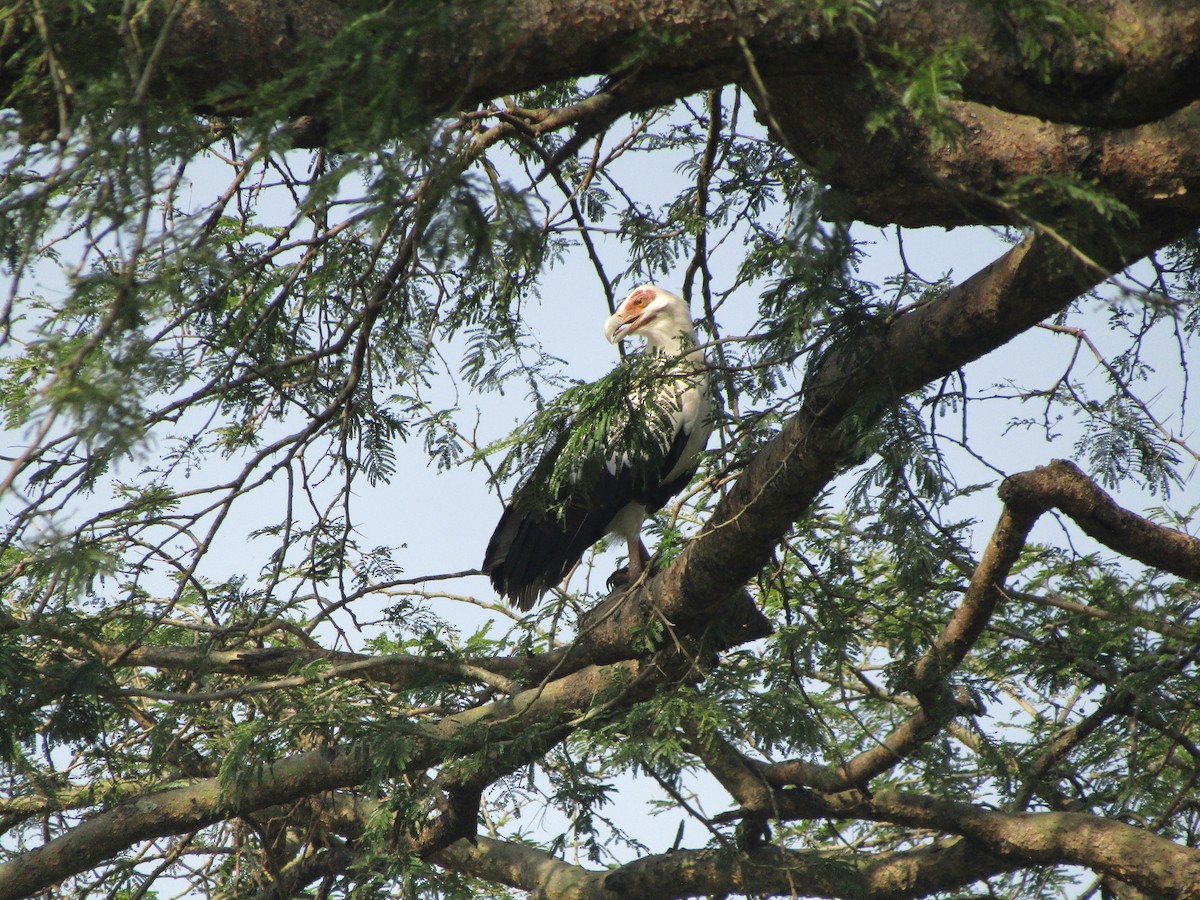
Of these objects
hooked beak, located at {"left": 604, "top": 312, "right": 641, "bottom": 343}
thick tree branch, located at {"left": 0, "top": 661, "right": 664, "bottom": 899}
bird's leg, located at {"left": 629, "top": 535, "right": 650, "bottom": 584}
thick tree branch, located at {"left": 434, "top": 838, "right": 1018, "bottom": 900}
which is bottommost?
thick tree branch, located at {"left": 434, "top": 838, "right": 1018, "bottom": 900}

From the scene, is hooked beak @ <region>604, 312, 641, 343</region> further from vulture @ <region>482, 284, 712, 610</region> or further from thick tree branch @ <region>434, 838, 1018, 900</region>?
thick tree branch @ <region>434, 838, 1018, 900</region>

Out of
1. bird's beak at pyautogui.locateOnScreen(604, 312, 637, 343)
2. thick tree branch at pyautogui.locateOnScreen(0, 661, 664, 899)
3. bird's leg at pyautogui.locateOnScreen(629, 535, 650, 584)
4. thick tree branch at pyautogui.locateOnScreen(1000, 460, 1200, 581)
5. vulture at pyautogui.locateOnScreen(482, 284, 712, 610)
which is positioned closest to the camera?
thick tree branch at pyautogui.locateOnScreen(1000, 460, 1200, 581)

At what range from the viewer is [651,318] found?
20.2ft

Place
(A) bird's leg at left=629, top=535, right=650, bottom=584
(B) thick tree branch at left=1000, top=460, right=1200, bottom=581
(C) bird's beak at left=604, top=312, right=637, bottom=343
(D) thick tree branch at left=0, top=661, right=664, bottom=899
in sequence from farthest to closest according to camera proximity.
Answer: (C) bird's beak at left=604, top=312, right=637, bottom=343
(A) bird's leg at left=629, top=535, right=650, bottom=584
(D) thick tree branch at left=0, top=661, right=664, bottom=899
(B) thick tree branch at left=1000, top=460, right=1200, bottom=581

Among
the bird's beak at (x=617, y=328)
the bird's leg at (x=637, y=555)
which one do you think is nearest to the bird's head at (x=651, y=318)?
the bird's beak at (x=617, y=328)

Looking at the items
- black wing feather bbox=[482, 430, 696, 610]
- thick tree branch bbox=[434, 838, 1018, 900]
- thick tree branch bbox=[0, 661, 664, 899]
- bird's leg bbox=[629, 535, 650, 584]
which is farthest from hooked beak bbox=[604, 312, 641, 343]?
thick tree branch bbox=[434, 838, 1018, 900]

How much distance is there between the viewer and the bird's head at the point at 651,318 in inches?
238

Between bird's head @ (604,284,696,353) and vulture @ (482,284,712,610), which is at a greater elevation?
bird's head @ (604,284,696,353)

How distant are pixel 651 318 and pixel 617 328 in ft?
0.66

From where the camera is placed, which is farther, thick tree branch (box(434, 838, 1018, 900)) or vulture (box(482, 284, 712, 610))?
vulture (box(482, 284, 712, 610))

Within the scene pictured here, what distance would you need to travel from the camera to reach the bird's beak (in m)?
6.00

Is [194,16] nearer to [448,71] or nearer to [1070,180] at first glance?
[448,71]

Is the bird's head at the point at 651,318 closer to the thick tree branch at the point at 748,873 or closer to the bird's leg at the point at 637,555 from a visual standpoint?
the bird's leg at the point at 637,555

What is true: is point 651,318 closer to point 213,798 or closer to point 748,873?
point 748,873
